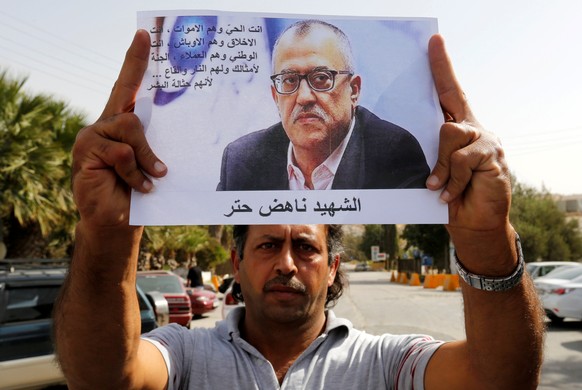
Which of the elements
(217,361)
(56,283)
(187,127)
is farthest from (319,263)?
(56,283)

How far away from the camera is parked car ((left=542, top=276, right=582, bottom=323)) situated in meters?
12.2

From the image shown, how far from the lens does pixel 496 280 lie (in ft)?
6.00

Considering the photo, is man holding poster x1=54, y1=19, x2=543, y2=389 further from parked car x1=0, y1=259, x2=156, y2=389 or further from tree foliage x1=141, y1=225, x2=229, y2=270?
tree foliage x1=141, y1=225, x2=229, y2=270

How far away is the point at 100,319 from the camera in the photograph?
1905mm

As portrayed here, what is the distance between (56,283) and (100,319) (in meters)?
5.37

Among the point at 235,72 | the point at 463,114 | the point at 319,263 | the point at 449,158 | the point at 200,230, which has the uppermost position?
the point at 200,230

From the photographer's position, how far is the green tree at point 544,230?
33344 mm

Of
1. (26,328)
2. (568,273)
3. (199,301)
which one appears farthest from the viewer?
(199,301)

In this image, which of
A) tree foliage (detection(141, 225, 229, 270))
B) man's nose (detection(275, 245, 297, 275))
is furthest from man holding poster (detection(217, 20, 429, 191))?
tree foliage (detection(141, 225, 229, 270))

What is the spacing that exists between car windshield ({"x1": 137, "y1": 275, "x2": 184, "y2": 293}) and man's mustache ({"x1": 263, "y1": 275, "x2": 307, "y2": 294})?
37.3 ft

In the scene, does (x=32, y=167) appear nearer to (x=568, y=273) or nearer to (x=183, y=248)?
(x=568, y=273)

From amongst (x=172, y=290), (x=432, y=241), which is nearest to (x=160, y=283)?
(x=172, y=290)

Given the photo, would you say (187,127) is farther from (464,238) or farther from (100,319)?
(464,238)

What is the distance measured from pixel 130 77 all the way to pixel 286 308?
102 cm
